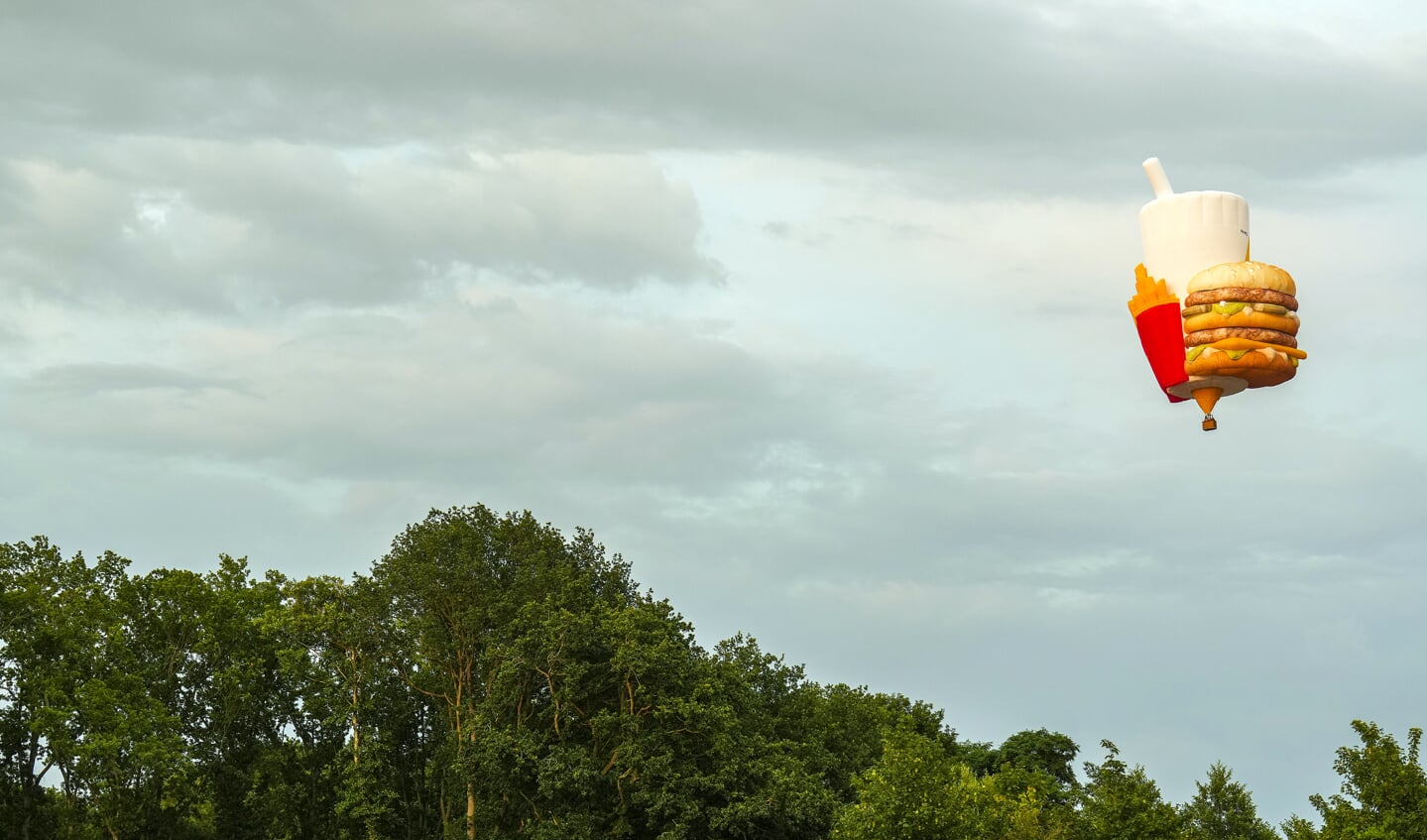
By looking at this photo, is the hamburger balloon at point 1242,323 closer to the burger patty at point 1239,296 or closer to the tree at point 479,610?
the burger patty at point 1239,296

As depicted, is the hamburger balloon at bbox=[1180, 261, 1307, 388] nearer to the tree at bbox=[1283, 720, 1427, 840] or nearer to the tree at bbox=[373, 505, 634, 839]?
the tree at bbox=[1283, 720, 1427, 840]

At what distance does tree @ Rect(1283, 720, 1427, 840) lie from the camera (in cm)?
3856

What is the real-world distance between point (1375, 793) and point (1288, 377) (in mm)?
18102

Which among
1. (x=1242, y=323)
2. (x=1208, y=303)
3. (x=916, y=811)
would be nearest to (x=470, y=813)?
(x=916, y=811)

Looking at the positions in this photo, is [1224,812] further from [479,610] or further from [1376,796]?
[479,610]

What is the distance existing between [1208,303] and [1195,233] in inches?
50.2

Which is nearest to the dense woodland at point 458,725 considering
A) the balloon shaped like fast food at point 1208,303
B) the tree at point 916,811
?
the tree at point 916,811

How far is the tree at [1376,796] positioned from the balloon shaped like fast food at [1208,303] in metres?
17.3

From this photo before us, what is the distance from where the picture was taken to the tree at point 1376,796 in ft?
127

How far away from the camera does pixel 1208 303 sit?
2573 cm

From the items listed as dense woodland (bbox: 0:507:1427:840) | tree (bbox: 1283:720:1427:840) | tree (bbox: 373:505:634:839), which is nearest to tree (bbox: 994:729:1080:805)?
dense woodland (bbox: 0:507:1427:840)

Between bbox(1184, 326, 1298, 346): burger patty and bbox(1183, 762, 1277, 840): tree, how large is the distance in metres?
26.8

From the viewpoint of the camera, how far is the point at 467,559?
56438 millimetres

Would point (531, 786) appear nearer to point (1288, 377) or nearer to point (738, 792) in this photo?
point (738, 792)
